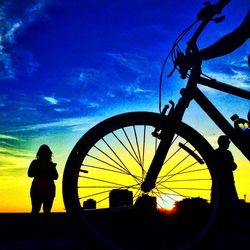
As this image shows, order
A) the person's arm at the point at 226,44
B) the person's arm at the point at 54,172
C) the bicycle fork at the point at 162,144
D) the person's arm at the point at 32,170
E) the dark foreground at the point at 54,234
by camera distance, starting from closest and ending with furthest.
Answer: the bicycle fork at the point at 162,144 < the person's arm at the point at 226,44 < the dark foreground at the point at 54,234 < the person's arm at the point at 32,170 < the person's arm at the point at 54,172

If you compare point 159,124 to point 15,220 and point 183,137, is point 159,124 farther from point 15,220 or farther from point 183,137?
point 15,220

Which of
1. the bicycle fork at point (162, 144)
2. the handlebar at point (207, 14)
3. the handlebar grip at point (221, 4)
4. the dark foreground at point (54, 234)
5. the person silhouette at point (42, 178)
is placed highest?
the handlebar grip at point (221, 4)

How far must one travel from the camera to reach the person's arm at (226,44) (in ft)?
10.6

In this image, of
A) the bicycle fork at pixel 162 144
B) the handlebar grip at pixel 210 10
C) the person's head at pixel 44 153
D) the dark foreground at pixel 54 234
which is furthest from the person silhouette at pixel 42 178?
the handlebar grip at pixel 210 10

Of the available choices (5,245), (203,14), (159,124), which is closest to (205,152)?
(159,124)

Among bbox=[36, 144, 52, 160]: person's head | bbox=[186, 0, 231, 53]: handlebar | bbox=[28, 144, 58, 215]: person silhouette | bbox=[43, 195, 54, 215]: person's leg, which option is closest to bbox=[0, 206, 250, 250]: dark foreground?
bbox=[43, 195, 54, 215]: person's leg

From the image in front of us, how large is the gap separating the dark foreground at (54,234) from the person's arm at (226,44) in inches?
53.4

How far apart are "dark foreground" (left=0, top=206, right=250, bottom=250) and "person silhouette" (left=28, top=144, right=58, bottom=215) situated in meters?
0.26

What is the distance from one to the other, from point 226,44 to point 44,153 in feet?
16.4

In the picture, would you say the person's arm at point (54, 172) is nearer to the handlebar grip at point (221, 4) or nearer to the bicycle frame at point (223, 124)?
the bicycle frame at point (223, 124)

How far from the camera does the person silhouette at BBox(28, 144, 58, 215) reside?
291 inches

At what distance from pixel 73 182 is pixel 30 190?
16.0 feet

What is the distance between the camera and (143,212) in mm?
3254

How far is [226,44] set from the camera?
324 centimetres
